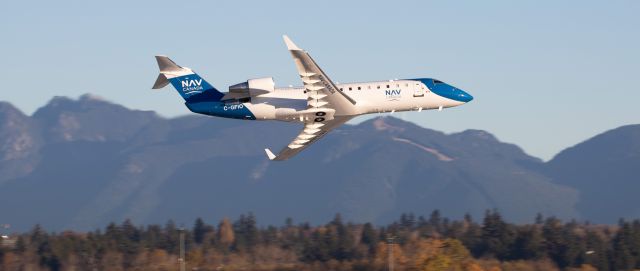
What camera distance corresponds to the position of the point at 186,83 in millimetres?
69438

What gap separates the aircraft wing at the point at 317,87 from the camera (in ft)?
205

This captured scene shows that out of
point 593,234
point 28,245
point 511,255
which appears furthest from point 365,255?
point 28,245

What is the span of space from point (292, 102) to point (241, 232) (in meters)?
99.9

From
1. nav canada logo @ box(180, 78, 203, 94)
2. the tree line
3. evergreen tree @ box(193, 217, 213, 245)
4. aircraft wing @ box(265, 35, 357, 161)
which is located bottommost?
the tree line

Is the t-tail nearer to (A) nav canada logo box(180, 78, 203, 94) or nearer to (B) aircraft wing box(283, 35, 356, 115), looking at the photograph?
(A) nav canada logo box(180, 78, 203, 94)

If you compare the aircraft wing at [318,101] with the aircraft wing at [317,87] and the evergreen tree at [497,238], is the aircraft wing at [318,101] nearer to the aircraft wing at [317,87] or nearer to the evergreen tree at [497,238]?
the aircraft wing at [317,87]

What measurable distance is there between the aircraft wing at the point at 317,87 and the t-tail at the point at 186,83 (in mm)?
6697

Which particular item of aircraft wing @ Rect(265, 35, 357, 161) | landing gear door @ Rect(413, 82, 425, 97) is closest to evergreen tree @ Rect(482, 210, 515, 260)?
aircraft wing @ Rect(265, 35, 357, 161)

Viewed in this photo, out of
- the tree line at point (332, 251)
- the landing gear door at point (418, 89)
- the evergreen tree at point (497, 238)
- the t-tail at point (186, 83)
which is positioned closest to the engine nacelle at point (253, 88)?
the t-tail at point (186, 83)

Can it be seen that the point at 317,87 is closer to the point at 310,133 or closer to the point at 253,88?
the point at 253,88

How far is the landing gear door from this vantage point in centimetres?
7000

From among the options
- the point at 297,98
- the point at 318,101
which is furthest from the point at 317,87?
the point at 297,98

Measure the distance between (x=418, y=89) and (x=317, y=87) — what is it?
27.1ft

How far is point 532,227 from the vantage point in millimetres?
137625
